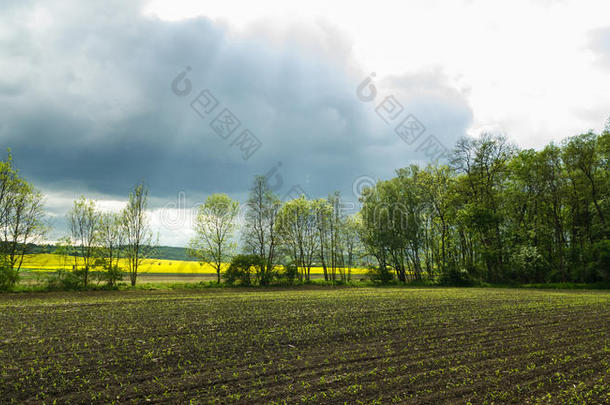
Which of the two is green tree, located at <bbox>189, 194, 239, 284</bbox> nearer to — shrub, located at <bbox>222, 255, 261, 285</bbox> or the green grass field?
shrub, located at <bbox>222, 255, 261, 285</bbox>

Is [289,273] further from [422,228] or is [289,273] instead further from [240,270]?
[422,228]

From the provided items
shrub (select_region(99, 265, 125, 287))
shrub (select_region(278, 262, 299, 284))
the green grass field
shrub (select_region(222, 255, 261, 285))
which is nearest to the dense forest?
shrub (select_region(278, 262, 299, 284))

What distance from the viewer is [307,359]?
8.98 m

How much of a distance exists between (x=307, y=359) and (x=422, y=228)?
1755 inches

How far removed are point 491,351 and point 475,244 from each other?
43.5m

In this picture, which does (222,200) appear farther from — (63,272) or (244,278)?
(63,272)

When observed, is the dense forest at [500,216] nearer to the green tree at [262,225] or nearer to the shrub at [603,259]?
the shrub at [603,259]

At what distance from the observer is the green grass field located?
6.67m

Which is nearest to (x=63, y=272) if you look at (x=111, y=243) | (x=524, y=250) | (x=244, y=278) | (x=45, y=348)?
(x=111, y=243)

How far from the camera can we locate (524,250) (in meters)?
39.6

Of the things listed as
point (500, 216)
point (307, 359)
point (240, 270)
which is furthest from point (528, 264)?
point (307, 359)

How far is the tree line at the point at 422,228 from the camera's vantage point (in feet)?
114

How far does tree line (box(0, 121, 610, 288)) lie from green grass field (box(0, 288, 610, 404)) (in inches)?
809

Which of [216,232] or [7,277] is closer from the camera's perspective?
[7,277]
